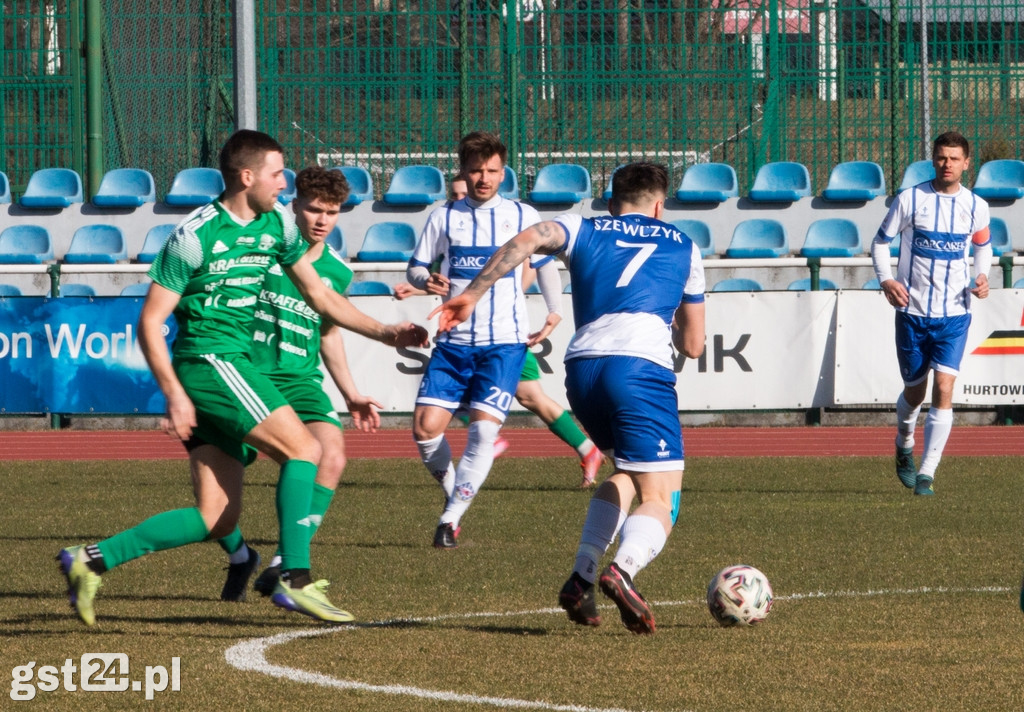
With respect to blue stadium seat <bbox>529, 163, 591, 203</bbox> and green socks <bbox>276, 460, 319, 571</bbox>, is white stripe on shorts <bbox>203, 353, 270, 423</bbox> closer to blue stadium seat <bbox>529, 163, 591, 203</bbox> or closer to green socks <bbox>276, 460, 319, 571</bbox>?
green socks <bbox>276, 460, 319, 571</bbox>

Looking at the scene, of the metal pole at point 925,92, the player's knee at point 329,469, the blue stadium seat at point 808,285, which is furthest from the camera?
the metal pole at point 925,92

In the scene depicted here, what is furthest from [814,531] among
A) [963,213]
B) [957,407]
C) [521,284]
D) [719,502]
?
[957,407]

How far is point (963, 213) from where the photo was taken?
10461 millimetres

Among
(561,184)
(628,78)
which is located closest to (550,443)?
(561,184)

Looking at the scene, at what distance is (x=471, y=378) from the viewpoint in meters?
8.53

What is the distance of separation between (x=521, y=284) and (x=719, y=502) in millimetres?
2186

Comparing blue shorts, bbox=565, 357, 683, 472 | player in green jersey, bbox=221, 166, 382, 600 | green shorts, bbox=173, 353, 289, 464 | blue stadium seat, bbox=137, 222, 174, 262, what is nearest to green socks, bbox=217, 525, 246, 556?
player in green jersey, bbox=221, 166, 382, 600

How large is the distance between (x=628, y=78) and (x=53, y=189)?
7.38m

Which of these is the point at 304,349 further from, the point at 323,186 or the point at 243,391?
the point at 243,391

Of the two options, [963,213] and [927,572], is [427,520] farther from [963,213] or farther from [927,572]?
[963,213]

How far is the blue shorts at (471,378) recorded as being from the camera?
27.7 feet

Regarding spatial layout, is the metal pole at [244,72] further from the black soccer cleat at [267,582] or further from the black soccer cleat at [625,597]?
the black soccer cleat at [625,597]

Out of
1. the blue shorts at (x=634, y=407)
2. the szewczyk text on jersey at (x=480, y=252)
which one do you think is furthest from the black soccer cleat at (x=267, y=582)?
the szewczyk text on jersey at (x=480, y=252)

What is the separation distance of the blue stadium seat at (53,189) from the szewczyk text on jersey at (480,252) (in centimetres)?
1227
